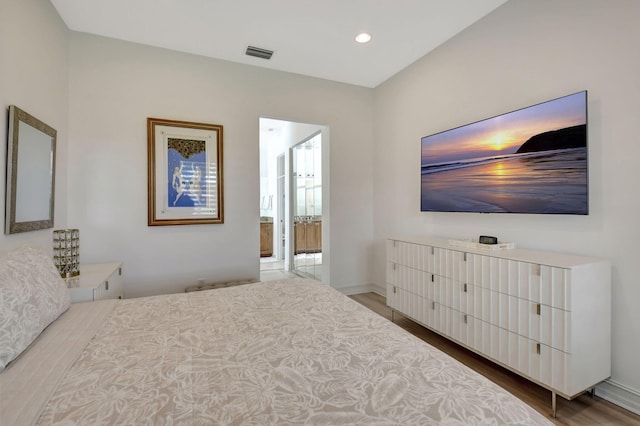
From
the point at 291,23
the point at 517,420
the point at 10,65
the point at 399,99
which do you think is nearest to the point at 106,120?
the point at 10,65

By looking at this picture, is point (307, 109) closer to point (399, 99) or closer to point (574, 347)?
point (399, 99)

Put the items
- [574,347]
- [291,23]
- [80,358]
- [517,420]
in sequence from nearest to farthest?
[517,420] → [80,358] → [574,347] → [291,23]

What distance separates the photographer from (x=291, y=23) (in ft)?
8.78

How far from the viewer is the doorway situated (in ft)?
14.0

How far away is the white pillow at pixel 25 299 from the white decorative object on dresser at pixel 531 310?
100 inches

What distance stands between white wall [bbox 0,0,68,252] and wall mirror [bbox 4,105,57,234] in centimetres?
4

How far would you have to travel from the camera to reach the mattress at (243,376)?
82cm

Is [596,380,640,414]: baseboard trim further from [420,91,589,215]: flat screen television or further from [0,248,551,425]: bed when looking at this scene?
[0,248,551,425]: bed

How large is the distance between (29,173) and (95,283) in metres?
0.87

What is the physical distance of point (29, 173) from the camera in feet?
6.70

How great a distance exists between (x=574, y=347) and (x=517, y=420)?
4.18 feet

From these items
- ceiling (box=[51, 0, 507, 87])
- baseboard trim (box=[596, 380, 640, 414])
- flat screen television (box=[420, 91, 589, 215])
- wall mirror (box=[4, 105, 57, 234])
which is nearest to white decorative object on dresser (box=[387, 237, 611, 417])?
baseboard trim (box=[596, 380, 640, 414])

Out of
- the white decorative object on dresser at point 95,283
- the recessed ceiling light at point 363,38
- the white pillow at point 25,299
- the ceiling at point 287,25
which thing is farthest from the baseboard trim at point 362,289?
the white pillow at point 25,299

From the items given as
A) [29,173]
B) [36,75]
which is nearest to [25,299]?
[29,173]
